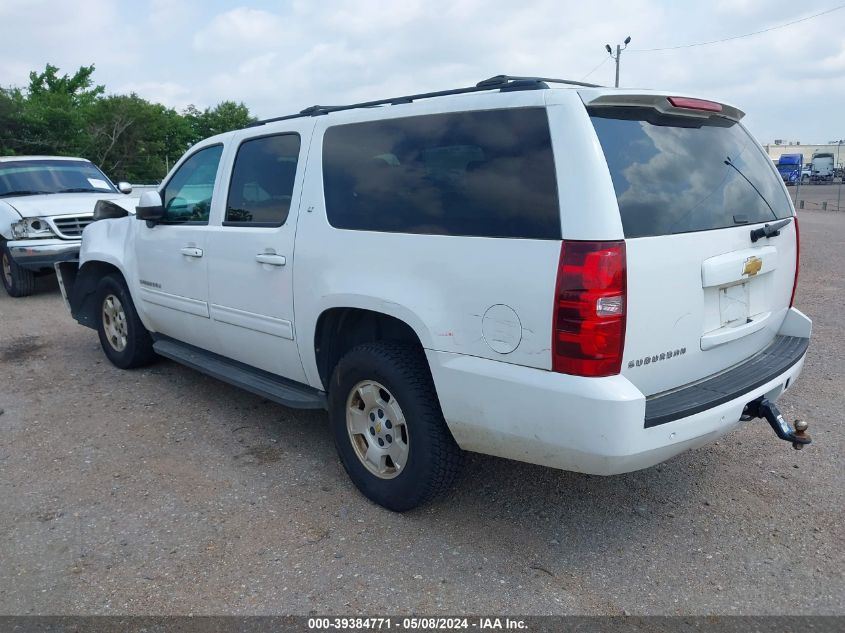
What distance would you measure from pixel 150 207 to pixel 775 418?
4.05 meters

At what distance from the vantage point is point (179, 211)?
5016mm

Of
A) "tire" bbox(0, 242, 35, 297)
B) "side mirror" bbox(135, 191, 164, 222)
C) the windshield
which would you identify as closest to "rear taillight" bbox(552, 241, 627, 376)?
"side mirror" bbox(135, 191, 164, 222)

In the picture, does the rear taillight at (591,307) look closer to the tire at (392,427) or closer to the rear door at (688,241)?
the rear door at (688,241)

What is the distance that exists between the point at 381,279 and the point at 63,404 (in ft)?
10.5

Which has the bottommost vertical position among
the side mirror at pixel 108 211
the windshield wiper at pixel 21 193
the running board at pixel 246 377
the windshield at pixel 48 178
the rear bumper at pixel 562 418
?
the running board at pixel 246 377

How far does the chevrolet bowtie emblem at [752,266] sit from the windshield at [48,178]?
957cm

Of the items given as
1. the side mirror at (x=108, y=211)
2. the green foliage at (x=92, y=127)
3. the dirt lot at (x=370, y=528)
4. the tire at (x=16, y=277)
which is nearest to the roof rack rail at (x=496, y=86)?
the dirt lot at (x=370, y=528)

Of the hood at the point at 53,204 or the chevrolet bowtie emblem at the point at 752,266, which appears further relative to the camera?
the hood at the point at 53,204

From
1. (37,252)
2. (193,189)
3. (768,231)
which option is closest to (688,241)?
(768,231)

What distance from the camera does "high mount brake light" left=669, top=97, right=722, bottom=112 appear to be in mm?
3090

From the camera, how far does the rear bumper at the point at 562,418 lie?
269cm

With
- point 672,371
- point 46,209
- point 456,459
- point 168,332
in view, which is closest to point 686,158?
point 672,371

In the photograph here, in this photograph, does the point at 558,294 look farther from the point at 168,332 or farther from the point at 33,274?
the point at 33,274

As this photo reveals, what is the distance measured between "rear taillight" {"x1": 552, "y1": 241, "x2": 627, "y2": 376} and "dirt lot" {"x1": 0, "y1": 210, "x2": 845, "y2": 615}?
0.99 metres
